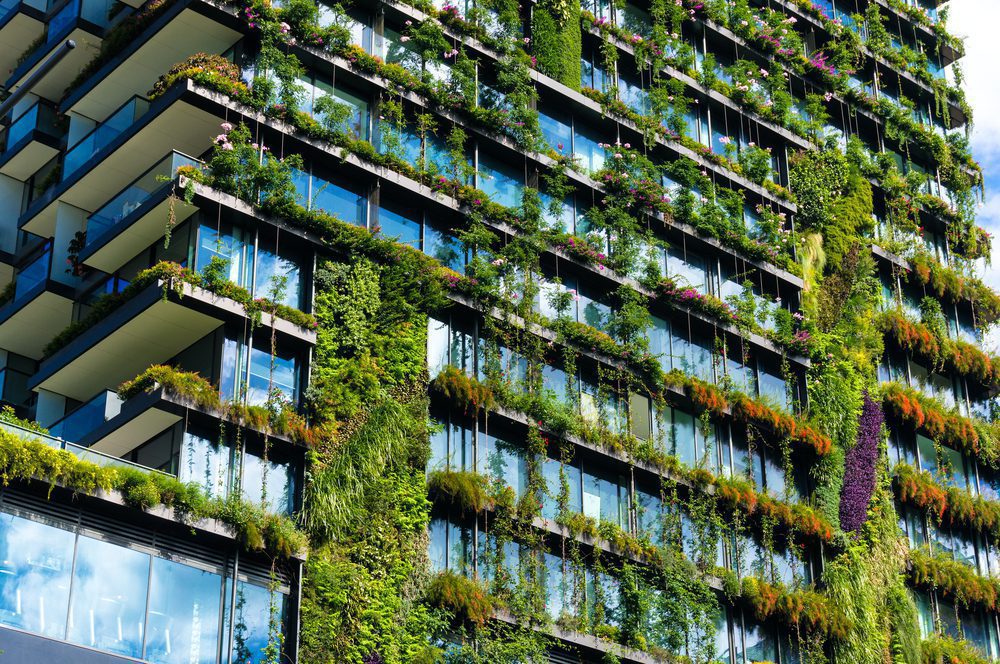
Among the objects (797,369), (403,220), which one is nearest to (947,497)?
(797,369)

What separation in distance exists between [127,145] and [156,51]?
9.90 feet

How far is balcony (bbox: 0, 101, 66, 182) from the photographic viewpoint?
4772 cm

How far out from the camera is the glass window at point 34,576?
32.0 m

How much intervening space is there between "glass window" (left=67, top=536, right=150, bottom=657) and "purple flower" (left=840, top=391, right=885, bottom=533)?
78.5ft

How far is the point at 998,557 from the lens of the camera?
5497 centimetres

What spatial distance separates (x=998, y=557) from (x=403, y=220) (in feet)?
79.5

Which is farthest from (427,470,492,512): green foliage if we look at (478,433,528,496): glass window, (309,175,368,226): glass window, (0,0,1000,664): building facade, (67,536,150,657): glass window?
(67,536,150,657): glass window

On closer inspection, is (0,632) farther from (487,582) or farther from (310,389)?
(487,582)

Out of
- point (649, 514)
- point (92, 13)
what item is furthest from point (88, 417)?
point (649, 514)

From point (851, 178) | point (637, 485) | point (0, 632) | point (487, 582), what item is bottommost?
point (0, 632)

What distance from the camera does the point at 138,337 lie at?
40.9m

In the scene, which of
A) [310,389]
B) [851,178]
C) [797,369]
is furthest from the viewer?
[851,178]

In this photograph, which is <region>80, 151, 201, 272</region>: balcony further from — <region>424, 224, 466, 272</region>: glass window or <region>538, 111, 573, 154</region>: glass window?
<region>538, 111, 573, 154</region>: glass window

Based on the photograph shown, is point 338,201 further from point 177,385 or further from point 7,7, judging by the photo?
point 7,7
